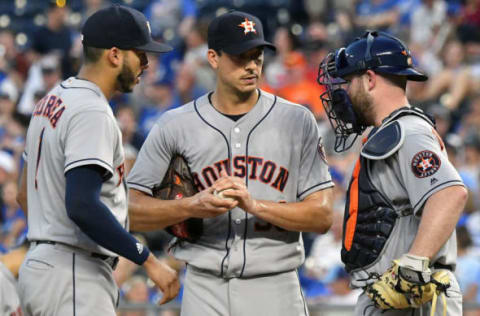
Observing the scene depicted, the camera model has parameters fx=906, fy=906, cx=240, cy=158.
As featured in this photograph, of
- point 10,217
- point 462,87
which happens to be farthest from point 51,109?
point 462,87

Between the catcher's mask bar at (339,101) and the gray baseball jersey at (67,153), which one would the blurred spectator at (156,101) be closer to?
the catcher's mask bar at (339,101)

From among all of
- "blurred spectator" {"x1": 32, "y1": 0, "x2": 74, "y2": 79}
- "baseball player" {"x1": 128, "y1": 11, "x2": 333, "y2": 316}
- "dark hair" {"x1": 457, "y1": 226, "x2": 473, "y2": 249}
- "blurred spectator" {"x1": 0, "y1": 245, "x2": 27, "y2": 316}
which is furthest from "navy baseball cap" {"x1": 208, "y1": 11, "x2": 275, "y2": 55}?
"blurred spectator" {"x1": 32, "y1": 0, "x2": 74, "y2": 79}

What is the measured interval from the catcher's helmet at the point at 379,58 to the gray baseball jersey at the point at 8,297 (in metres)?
1.64

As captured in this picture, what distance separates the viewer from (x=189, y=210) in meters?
4.05

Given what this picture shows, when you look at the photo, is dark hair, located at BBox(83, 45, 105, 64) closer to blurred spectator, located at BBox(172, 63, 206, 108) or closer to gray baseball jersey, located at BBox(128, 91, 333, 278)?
gray baseball jersey, located at BBox(128, 91, 333, 278)

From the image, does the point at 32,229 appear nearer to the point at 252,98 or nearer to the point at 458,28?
the point at 252,98

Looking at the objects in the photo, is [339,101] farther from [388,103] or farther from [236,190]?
[236,190]

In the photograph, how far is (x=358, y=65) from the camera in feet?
12.7

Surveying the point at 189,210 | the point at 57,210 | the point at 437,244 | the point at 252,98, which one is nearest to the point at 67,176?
the point at 57,210

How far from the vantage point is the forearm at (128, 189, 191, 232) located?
4.10 metres

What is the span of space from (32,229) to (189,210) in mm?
700

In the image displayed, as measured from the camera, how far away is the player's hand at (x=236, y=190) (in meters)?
3.92

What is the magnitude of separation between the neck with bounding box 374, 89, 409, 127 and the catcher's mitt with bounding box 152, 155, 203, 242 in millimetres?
961

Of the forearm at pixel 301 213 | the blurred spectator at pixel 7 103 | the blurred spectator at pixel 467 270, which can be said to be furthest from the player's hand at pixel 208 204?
the blurred spectator at pixel 7 103
